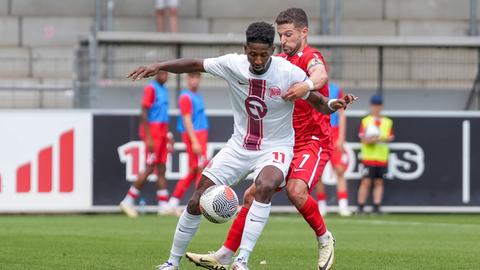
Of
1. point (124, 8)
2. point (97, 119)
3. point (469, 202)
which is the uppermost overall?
point (124, 8)

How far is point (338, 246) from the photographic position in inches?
499

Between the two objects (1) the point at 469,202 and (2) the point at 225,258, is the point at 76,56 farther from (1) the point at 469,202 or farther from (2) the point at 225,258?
(2) the point at 225,258

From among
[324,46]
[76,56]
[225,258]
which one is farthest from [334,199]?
[225,258]

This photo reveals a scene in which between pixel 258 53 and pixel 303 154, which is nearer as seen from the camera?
pixel 258 53

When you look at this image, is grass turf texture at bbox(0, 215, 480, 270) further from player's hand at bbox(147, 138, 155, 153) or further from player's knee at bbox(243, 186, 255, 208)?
player's hand at bbox(147, 138, 155, 153)

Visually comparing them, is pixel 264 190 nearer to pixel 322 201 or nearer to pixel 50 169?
pixel 322 201

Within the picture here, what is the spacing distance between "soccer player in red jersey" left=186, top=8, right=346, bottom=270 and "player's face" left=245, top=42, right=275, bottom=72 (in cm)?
55

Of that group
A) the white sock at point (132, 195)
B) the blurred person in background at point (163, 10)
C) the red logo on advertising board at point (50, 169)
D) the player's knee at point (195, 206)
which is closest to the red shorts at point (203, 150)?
the white sock at point (132, 195)

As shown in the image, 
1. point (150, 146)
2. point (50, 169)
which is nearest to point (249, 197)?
point (150, 146)

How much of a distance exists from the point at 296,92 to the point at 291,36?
1.24m

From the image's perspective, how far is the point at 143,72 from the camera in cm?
962

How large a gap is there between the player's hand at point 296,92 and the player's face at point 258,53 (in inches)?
11.7

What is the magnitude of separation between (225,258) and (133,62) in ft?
35.2

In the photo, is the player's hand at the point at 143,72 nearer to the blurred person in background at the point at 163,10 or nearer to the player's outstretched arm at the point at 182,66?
the player's outstretched arm at the point at 182,66
